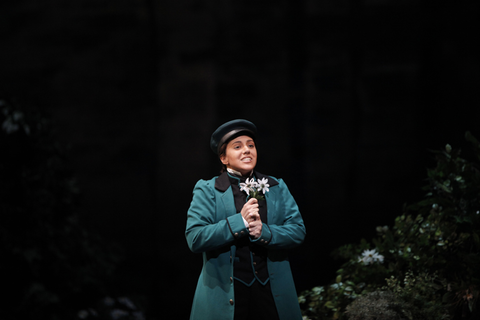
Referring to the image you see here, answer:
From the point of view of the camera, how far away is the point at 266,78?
4.56 metres

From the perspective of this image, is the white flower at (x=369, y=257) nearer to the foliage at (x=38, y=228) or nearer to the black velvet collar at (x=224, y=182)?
the black velvet collar at (x=224, y=182)

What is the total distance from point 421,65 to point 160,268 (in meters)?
3.25

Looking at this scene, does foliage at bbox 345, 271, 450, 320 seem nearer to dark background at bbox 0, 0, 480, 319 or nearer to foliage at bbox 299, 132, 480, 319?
foliage at bbox 299, 132, 480, 319

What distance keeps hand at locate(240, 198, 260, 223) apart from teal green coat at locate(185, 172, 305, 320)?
3cm

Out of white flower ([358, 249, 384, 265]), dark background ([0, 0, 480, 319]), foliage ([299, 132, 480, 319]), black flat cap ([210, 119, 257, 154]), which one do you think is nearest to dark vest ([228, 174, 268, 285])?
black flat cap ([210, 119, 257, 154])

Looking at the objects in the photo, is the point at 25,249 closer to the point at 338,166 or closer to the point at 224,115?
the point at 224,115

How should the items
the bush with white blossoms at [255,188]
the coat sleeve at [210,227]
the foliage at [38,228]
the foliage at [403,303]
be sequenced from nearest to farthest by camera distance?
1. the coat sleeve at [210,227]
2. the bush with white blossoms at [255,188]
3. the foliage at [403,303]
4. the foliage at [38,228]

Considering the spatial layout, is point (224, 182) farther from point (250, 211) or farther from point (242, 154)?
point (250, 211)

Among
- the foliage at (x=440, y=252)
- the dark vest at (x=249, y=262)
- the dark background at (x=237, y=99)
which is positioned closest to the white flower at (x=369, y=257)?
the foliage at (x=440, y=252)

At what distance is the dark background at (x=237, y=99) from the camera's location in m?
4.54

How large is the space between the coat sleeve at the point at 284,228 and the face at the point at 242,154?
21 cm

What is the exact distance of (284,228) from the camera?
2250 mm

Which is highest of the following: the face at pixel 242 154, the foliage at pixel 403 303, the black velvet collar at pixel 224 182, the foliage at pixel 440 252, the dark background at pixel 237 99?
the dark background at pixel 237 99

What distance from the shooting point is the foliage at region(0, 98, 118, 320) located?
3.65 m
